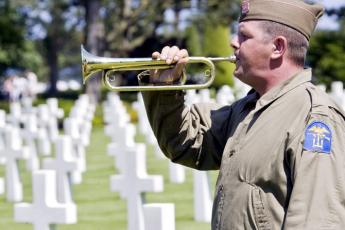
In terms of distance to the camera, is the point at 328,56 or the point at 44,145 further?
the point at 328,56

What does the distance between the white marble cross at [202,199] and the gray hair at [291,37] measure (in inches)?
220

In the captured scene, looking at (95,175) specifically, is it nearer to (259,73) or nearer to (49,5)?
(259,73)

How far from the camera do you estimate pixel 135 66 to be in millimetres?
4199

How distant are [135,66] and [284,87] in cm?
75

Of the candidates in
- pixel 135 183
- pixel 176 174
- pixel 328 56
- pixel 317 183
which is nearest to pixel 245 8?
pixel 317 183

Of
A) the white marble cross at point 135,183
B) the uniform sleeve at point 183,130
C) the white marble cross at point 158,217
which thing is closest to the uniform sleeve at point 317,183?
the uniform sleeve at point 183,130

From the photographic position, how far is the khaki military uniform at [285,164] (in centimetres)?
346

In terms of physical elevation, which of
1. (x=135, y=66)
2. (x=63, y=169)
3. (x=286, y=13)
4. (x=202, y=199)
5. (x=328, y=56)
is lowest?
(x=202, y=199)

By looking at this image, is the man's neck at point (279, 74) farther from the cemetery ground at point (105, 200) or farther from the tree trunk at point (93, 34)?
the tree trunk at point (93, 34)

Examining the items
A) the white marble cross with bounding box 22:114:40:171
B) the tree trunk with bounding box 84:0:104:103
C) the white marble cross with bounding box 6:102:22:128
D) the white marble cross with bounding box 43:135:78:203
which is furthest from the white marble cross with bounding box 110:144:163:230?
the tree trunk with bounding box 84:0:104:103

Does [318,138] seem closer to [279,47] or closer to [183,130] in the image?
[279,47]

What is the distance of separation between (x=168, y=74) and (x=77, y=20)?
59.3m

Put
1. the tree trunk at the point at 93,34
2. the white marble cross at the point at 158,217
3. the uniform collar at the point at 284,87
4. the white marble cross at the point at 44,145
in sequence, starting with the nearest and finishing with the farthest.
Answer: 1. the uniform collar at the point at 284,87
2. the white marble cross at the point at 158,217
3. the white marble cross at the point at 44,145
4. the tree trunk at the point at 93,34

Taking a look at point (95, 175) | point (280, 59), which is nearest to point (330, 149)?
point (280, 59)
